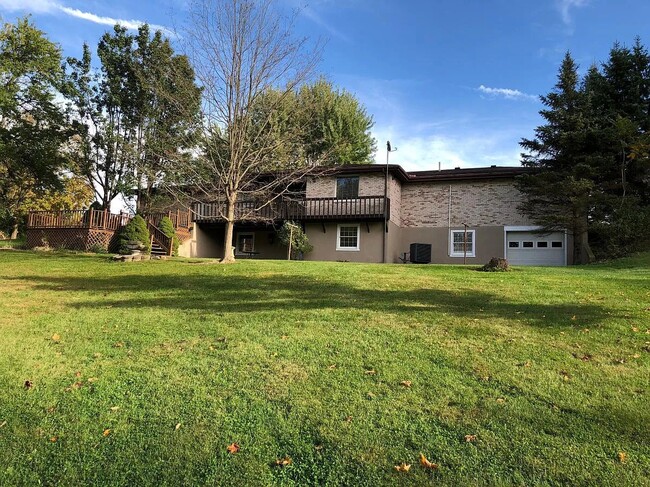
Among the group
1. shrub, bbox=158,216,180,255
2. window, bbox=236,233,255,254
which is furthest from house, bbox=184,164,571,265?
shrub, bbox=158,216,180,255

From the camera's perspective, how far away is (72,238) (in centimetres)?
2203

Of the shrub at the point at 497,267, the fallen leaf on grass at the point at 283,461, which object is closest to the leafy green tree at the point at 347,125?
the shrub at the point at 497,267

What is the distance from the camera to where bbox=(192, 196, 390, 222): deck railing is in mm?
22344

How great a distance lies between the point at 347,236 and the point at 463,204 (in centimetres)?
608

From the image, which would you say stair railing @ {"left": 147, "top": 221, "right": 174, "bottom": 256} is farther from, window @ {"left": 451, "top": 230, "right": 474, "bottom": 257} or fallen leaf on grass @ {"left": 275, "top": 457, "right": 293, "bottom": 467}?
fallen leaf on grass @ {"left": 275, "top": 457, "right": 293, "bottom": 467}

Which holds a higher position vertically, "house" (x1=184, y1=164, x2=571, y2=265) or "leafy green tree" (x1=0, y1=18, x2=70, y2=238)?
"leafy green tree" (x1=0, y1=18, x2=70, y2=238)

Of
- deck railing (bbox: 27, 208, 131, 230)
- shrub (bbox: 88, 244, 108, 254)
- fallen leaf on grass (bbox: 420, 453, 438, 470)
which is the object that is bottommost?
fallen leaf on grass (bbox: 420, 453, 438, 470)

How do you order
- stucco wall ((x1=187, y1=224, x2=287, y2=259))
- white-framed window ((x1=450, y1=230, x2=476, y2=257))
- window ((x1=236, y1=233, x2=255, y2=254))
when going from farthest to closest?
window ((x1=236, y1=233, x2=255, y2=254)), stucco wall ((x1=187, y1=224, x2=287, y2=259)), white-framed window ((x1=450, y1=230, x2=476, y2=257))

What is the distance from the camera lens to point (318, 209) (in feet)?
77.0

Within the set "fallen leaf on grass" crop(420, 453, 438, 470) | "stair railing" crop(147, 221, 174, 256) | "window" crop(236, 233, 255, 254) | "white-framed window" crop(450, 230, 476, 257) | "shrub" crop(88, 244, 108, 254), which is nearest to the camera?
"fallen leaf on grass" crop(420, 453, 438, 470)

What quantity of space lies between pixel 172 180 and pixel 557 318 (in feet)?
54.0

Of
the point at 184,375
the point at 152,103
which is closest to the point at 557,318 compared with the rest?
the point at 184,375

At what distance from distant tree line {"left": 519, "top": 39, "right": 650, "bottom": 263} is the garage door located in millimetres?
1103

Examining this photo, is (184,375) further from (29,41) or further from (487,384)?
(29,41)
